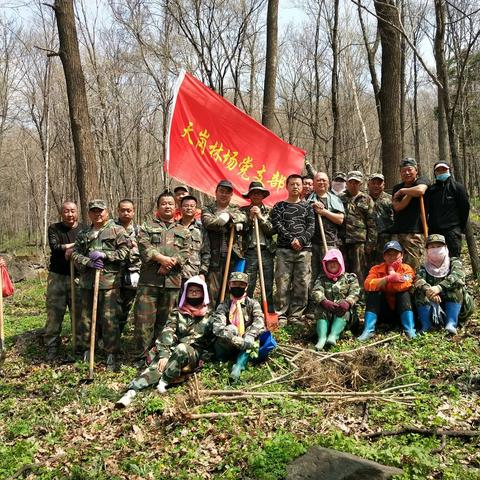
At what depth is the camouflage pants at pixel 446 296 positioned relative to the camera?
21.2 ft

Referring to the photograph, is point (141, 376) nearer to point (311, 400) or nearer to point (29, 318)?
point (311, 400)

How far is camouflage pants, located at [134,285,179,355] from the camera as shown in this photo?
6.58 m

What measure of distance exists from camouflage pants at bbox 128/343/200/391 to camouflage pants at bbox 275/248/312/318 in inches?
78.5

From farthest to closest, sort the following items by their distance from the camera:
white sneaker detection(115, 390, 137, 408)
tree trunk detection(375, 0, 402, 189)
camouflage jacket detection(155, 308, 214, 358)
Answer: tree trunk detection(375, 0, 402, 189)
camouflage jacket detection(155, 308, 214, 358)
white sneaker detection(115, 390, 137, 408)

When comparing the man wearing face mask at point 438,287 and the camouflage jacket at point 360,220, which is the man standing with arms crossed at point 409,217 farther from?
the man wearing face mask at point 438,287

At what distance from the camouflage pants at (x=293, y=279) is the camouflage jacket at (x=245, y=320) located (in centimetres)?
109

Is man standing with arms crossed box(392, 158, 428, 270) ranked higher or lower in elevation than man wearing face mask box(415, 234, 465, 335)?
higher

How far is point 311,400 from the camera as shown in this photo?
199 inches

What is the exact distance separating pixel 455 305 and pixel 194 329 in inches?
145

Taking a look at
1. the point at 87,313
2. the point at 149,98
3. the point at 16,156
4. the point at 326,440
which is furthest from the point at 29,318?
the point at 16,156

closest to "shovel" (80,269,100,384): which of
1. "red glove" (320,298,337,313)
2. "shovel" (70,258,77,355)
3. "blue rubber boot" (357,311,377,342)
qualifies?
"shovel" (70,258,77,355)

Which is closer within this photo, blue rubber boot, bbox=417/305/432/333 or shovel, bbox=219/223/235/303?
blue rubber boot, bbox=417/305/432/333

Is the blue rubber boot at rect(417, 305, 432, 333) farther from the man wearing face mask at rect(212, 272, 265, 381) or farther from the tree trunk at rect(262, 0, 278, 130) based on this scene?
the tree trunk at rect(262, 0, 278, 130)

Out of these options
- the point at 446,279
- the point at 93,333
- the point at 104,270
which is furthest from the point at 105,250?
the point at 446,279
